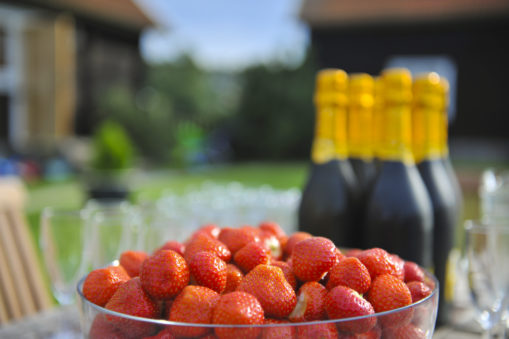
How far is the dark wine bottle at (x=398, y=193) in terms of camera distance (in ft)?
4.00

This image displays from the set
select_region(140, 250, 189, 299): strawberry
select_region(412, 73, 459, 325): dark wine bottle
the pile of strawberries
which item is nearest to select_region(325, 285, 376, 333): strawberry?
the pile of strawberries

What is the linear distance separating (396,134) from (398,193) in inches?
5.9

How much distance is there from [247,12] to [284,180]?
34572mm

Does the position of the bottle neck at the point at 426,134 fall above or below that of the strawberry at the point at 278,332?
above

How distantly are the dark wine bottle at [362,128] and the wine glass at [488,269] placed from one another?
419 millimetres

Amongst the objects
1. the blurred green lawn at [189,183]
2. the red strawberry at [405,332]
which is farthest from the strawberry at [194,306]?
the blurred green lawn at [189,183]

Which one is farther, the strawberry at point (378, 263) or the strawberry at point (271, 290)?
the strawberry at point (378, 263)

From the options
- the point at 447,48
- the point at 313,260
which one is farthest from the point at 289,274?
the point at 447,48

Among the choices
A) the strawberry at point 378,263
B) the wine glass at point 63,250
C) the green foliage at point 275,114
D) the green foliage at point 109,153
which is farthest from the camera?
the green foliage at point 275,114

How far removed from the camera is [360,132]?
141 centimetres

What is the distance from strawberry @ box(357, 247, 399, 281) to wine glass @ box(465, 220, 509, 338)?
0.27 meters

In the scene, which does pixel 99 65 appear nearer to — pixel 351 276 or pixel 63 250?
pixel 63 250

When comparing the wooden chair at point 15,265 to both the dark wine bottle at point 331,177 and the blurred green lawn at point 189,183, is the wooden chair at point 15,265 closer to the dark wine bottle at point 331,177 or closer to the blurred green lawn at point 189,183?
the dark wine bottle at point 331,177

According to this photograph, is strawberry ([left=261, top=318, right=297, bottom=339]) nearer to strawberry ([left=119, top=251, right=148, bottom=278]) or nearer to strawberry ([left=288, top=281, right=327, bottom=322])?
strawberry ([left=288, top=281, right=327, bottom=322])
